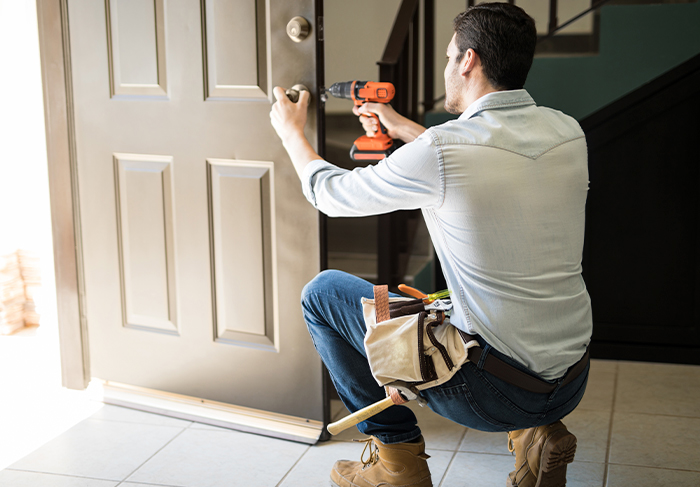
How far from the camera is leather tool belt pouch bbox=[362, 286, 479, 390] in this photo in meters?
1.39

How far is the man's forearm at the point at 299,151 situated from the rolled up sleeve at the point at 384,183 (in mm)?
62

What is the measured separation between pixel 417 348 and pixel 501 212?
0.34 meters

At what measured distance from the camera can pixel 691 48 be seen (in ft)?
9.10

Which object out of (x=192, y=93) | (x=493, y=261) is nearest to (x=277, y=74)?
(x=192, y=93)

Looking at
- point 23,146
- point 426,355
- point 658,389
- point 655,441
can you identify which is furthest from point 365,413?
point 23,146

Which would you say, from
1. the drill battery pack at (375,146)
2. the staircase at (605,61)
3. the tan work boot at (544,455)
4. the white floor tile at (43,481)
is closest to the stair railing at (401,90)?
the staircase at (605,61)

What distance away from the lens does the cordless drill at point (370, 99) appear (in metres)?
1.81

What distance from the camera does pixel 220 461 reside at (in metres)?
1.92

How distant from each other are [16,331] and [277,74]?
185 centimetres

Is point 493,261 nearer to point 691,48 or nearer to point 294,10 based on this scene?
point 294,10

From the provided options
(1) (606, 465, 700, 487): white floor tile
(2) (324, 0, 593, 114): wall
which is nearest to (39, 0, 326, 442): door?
(1) (606, 465, 700, 487): white floor tile

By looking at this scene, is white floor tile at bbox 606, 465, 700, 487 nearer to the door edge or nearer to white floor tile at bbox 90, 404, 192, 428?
white floor tile at bbox 90, 404, 192, 428

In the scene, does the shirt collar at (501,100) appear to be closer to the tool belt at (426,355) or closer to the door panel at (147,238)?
the tool belt at (426,355)

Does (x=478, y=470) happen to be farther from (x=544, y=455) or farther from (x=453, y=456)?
(x=544, y=455)
